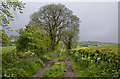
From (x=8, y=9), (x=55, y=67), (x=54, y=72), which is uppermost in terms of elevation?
(x=8, y=9)

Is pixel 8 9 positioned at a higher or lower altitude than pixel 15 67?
higher

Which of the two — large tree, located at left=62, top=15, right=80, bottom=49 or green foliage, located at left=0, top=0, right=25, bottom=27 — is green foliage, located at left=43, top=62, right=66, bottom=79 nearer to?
green foliage, located at left=0, top=0, right=25, bottom=27

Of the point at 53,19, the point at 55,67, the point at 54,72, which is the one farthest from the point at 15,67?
the point at 53,19

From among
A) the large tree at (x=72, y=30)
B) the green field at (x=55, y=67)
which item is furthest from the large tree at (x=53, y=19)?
the green field at (x=55, y=67)

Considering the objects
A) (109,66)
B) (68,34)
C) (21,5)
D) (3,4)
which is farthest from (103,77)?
(68,34)

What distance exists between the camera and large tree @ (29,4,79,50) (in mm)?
18372

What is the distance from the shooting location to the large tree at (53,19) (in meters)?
18.4

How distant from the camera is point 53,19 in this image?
19.7 metres

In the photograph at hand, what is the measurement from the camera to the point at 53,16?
1923cm

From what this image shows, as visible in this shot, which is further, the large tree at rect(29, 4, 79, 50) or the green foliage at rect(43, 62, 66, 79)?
the large tree at rect(29, 4, 79, 50)

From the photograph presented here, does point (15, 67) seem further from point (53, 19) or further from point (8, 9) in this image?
point (53, 19)

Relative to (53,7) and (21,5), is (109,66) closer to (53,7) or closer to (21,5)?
(21,5)

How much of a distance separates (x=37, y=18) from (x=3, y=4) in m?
15.4

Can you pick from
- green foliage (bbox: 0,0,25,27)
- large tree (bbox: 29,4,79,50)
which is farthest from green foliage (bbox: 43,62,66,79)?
large tree (bbox: 29,4,79,50)
